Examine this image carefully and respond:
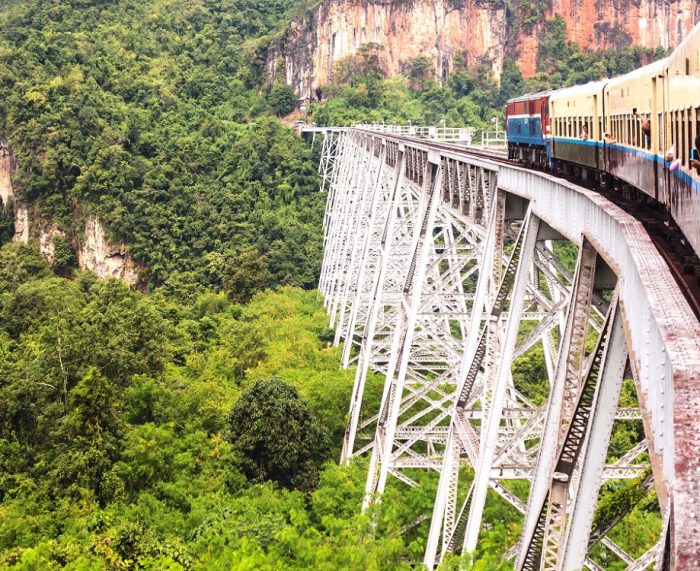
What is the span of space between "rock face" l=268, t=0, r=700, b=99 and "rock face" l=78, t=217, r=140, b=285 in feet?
103

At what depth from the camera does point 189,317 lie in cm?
5709

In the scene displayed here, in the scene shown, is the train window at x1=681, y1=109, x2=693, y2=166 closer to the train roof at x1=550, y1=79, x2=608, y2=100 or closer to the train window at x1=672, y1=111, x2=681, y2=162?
the train window at x1=672, y1=111, x2=681, y2=162

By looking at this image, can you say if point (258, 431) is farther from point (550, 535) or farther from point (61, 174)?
point (61, 174)

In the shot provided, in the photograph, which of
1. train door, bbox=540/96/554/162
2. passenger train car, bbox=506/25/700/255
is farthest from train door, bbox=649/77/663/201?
train door, bbox=540/96/554/162

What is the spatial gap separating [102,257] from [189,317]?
73.4 feet

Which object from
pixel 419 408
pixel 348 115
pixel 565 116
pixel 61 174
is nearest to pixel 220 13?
pixel 348 115

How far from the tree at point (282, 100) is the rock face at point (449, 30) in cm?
125

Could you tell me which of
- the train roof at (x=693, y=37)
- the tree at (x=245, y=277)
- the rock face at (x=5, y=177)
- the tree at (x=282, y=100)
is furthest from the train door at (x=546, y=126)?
the tree at (x=282, y=100)

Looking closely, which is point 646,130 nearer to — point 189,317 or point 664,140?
point 664,140

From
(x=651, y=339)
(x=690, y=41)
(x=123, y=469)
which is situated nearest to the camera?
(x=651, y=339)

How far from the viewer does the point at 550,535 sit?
9.90 meters

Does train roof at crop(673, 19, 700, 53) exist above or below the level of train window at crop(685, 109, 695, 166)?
above

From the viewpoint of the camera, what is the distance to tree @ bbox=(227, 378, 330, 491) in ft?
99.4

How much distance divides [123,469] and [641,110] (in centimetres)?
1798
